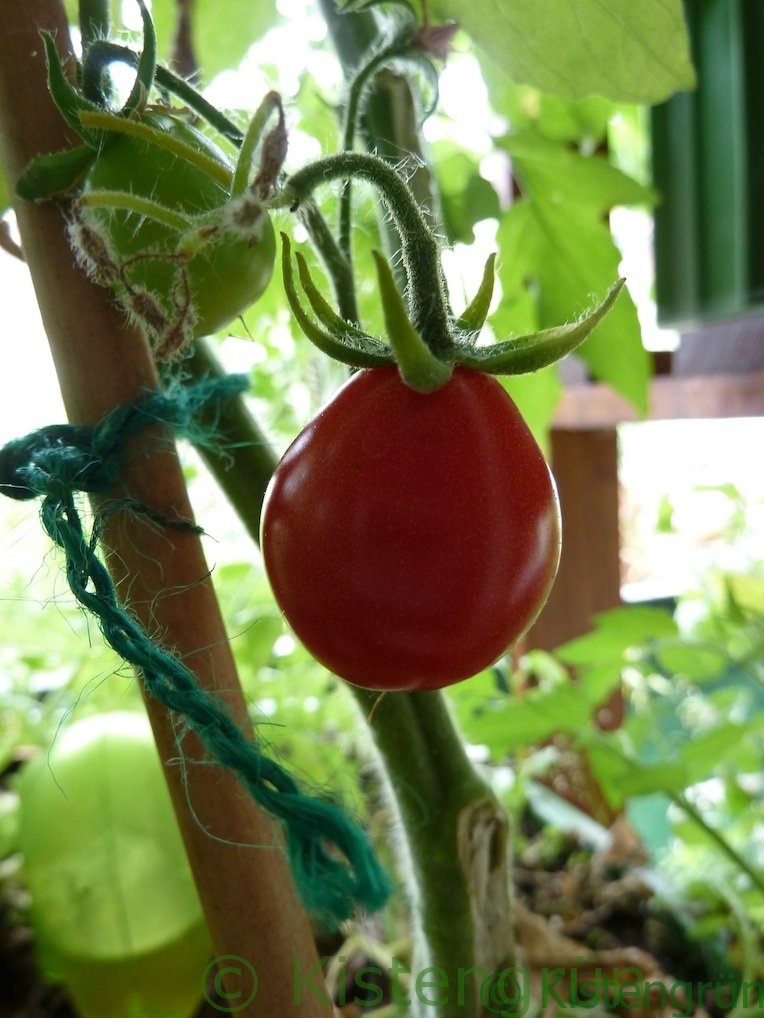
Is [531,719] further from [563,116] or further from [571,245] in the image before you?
[563,116]

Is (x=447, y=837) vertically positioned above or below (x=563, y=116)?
below

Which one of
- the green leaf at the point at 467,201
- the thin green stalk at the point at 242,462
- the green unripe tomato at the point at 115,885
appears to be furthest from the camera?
the green leaf at the point at 467,201

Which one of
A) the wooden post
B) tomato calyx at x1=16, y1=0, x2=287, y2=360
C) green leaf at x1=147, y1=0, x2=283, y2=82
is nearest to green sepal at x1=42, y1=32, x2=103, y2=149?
tomato calyx at x1=16, y1=0, x2=287, y2=360

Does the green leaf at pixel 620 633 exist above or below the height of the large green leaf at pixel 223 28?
below

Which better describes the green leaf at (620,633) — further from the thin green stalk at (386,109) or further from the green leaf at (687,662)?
the thin green stalk at (386,109)

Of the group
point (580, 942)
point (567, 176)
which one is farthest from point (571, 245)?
point (580, 942)

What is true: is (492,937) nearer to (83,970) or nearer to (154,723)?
(154,723)

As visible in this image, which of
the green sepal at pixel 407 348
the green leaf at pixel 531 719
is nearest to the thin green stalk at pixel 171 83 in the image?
the green sepal at pixel 407 348
